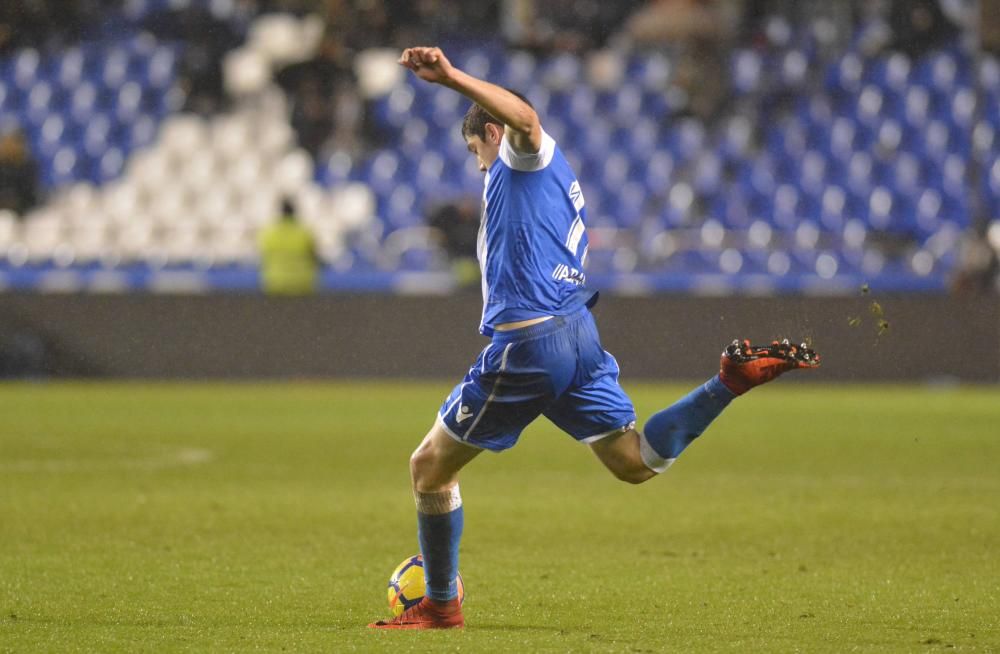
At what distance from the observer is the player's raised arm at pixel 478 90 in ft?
15.9

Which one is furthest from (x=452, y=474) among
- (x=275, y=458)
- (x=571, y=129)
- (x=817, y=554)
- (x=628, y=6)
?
(x=628, y=6)

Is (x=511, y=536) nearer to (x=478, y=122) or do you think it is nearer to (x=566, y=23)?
(x=478, y=122)

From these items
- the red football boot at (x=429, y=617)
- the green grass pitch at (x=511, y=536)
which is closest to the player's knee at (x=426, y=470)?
the red football boot at (x=429, y=617)

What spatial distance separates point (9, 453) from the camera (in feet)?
37.9

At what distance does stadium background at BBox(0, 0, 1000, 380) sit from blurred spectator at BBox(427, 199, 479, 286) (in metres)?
0.05

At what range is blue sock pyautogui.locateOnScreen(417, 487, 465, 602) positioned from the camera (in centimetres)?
555

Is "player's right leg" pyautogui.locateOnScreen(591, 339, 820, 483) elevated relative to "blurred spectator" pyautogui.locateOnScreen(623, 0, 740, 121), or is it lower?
lower

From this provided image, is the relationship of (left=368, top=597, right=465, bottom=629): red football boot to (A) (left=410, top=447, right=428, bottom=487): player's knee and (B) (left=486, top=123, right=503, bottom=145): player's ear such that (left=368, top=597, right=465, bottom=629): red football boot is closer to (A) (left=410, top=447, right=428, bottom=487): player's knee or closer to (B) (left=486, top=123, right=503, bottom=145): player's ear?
(A) (left=410, top=447, right=428, bottom=487): player's knee

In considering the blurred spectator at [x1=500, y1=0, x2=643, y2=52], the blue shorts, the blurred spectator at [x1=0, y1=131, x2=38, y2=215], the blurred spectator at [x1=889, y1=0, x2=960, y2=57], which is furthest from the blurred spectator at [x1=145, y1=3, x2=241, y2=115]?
the blue shorts

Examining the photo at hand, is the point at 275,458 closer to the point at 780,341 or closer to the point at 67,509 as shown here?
the point at 67,509

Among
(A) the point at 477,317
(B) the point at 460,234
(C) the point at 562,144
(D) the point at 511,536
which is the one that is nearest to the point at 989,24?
(C) the point at 562,144

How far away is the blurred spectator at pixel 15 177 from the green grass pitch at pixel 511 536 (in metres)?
7.66

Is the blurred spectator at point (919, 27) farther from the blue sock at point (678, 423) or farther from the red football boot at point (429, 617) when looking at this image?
the red football boot at point (429, 617)

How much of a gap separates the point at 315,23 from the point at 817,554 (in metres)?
17.0
